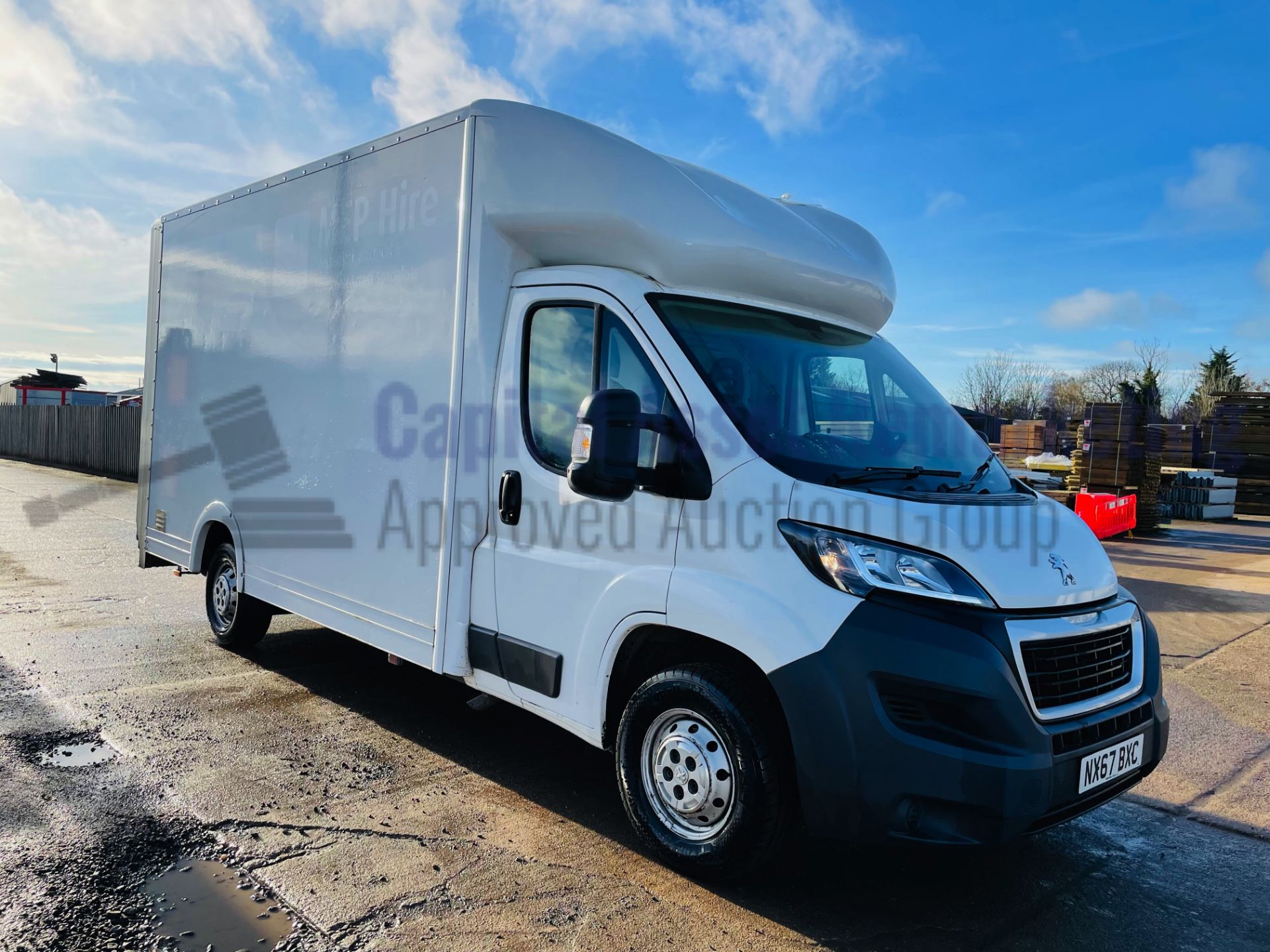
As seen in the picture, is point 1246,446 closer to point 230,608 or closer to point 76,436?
point 230,608

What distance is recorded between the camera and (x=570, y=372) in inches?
149

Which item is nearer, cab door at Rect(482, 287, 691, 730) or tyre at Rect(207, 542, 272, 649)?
cab door at Rect(482, 287, 691, 730)

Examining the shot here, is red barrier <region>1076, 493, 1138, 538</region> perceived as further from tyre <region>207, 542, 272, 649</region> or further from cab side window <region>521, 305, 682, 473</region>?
cab side window <region>521, 305, 682, 473</region>

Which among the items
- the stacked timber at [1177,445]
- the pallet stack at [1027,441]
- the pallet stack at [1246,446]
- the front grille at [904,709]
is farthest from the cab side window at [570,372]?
the pallet stack at [1027,441]

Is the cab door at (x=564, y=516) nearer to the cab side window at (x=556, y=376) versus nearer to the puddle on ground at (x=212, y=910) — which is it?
the cab side window at (x=556, y=376)

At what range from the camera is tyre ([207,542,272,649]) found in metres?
6.23

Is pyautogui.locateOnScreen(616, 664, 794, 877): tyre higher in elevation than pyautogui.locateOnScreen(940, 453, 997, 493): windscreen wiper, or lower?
lower

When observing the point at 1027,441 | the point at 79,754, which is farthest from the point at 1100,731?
the point at 1027,441

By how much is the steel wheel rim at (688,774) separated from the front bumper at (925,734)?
370 mm

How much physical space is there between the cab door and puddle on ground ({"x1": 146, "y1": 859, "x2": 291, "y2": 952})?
1.27 m

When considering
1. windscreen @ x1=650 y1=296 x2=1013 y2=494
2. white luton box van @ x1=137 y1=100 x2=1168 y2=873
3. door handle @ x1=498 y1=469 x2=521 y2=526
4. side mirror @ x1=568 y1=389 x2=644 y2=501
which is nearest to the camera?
white luton box van @ x1=137 y1=100 x2=1168 y2=873

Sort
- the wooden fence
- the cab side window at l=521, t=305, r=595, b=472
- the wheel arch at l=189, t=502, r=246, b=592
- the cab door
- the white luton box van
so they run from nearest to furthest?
the white luton box van
the cab door
the cab side window at l=521, t=305, r=595, b=472
the wheel arch at l=189, t=502, r=246, b=592
the wooden fence

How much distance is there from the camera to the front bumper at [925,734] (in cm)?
281

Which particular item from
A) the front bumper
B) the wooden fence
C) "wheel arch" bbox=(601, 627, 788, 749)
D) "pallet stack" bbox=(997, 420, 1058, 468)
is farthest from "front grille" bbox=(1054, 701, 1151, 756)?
"pallet stack" bbox=(997, 420, 1058, 468)
